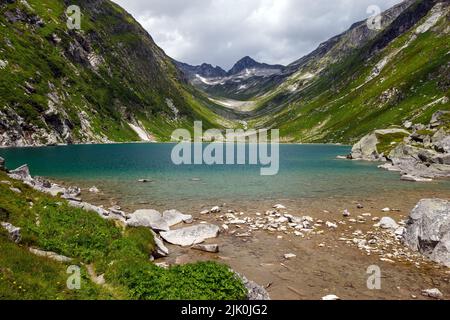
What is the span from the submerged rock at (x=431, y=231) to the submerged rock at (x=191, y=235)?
52.1 ft

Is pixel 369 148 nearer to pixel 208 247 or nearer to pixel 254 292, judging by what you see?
pixel 208 247

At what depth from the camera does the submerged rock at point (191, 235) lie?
2766 cm

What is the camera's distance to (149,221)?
3030 centimetres

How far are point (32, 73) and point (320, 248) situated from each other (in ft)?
622

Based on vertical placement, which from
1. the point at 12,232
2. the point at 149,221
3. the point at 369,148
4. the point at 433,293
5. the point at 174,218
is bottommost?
the point at 433,293

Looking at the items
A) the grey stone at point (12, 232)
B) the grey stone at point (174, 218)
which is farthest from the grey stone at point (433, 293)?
the grey stone at point (12, 232)

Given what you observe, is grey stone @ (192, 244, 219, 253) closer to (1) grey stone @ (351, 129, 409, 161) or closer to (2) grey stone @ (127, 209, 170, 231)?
(2) grey stone @ (127, 209, 170, 231)

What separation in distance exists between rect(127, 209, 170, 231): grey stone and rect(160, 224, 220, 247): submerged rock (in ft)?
4.60

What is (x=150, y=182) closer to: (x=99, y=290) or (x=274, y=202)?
(x=274, y=202)

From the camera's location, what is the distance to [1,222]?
58.6ft

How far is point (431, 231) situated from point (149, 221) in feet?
74.4

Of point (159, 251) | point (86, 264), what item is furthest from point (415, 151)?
point (86, 264)

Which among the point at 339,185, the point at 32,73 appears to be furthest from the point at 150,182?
the point at 32,73

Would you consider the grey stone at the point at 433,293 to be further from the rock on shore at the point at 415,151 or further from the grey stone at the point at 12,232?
the rock on shore at the point at 415,151
